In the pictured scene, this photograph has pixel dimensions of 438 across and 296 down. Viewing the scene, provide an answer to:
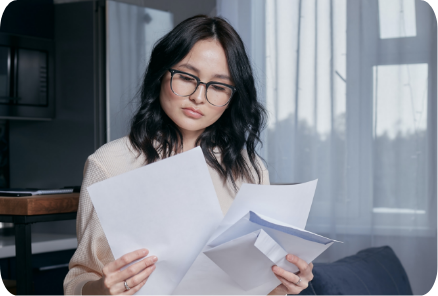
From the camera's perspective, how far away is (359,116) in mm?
2182

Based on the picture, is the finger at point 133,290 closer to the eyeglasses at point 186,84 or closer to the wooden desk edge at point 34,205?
the eyeglasses at point 186,84

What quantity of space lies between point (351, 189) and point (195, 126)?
1.43 metres

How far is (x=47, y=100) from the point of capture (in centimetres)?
279

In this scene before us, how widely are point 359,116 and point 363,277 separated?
1.02m

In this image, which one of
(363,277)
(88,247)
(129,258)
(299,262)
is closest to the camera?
(129,258)

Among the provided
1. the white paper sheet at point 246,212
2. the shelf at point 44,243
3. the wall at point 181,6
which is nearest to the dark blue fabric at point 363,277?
the white paper sheet at point 246,212

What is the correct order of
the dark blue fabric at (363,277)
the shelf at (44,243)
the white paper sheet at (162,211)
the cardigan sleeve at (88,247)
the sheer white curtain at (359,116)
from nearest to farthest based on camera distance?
the white paper sheet at (162,211)
the cardigan sleeve at (88,247)
the dark blue fabric at (363,277)
the sheer white curtain at (359,116)
the shelf at (44,243)

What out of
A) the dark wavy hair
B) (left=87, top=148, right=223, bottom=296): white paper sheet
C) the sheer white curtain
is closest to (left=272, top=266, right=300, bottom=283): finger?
(left=87, top=148, right=223, bottom=296): white paper sheet

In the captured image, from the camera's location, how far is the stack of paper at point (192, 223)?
695 millimetres

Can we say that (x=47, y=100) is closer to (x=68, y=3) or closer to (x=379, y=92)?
(x=68, y=3)

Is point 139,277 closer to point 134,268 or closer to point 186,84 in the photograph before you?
point 134,268

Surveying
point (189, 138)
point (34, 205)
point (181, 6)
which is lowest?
point (34, 205)

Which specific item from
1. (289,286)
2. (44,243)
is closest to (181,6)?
(44,243)

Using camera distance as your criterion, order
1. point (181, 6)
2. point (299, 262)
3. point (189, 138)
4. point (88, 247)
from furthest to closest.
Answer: point (181, 6)
point (189, 138)
point (88, 247)
point (299, 262)
